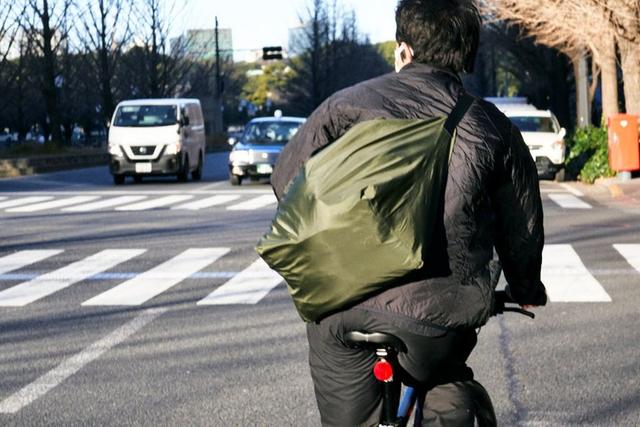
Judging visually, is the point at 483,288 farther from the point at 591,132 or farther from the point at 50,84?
the point at 50,84

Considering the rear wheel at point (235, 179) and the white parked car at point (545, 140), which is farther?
the rear wheel at point (235, 179)

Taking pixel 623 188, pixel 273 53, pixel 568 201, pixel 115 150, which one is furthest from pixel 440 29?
pixel 273 53

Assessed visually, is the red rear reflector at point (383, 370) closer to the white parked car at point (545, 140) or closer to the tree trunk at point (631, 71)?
the white parked car at point (545, 140)

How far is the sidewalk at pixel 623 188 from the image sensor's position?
20.7 m

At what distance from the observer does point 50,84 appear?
145ft

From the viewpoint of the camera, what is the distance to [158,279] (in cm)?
1103

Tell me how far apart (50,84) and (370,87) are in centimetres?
4248

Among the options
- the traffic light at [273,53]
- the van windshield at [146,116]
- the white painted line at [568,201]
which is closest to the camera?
the white painted line at [568,201]

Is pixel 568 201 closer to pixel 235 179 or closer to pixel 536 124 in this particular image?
pixel 536 124

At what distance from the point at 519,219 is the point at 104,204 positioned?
18.9m

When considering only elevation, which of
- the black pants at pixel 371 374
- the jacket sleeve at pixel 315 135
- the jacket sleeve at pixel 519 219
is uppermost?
the jacket sleeve at pixel 315 135

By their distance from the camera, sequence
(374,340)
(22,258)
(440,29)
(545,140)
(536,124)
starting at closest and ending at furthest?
(374,340), (440,29), (22,258), (545,140), (536,124)

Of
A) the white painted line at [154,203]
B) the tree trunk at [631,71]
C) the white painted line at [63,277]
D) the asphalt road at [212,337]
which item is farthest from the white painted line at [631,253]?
the tree trunk at [631,71]

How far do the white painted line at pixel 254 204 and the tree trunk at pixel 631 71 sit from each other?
8.61 metres
